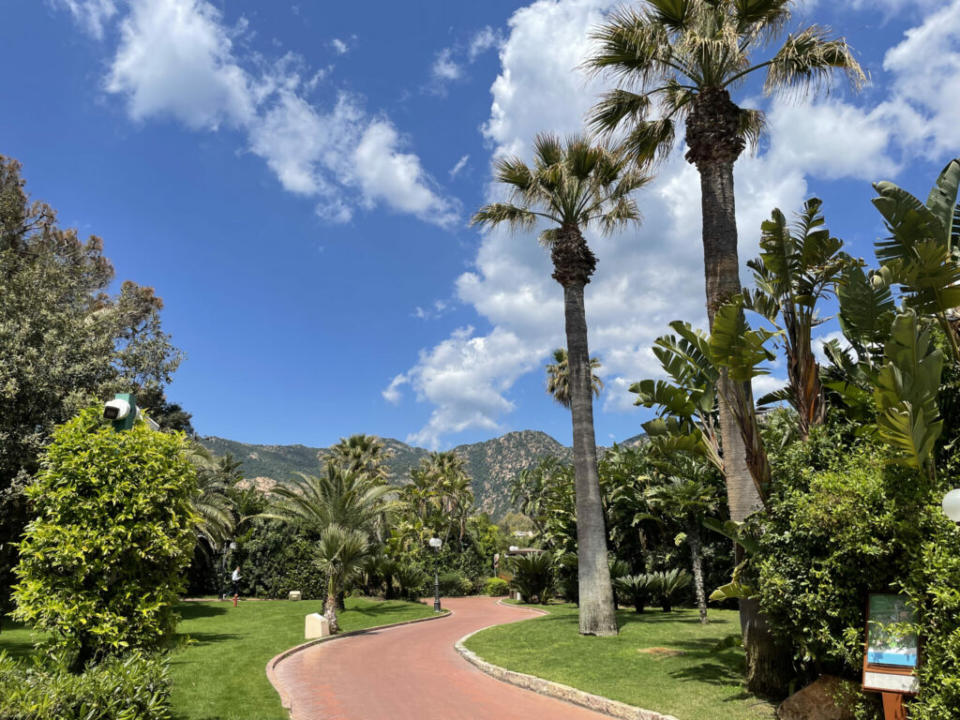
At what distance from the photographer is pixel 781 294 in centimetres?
957

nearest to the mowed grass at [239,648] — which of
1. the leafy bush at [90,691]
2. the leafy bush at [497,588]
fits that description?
the leafy bush at [90,691]

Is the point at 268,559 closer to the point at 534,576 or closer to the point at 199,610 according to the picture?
the point at 199,610

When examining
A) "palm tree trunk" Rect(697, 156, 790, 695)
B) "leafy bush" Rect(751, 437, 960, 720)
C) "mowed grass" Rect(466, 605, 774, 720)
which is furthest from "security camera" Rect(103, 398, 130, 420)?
"palm tree trunk" Rect(697, 156, 790, 695)

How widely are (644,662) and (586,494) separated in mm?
5694

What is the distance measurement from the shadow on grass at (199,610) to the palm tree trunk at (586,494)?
646 inches

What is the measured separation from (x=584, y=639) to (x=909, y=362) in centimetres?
1146

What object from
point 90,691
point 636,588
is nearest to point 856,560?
point 90,691

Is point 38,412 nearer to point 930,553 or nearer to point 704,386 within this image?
point 704,386

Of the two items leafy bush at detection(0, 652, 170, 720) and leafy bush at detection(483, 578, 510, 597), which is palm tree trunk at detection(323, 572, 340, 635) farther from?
leafy bush at detection(483, 578, 510, 597)

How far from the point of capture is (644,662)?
465 inches

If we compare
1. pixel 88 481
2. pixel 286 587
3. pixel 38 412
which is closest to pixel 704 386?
pixel 88 481

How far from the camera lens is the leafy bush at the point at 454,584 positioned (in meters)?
41.5

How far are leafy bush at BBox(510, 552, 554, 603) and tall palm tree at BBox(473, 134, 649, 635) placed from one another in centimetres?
1403

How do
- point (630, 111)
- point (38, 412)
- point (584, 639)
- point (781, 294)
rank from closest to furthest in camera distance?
point (781, 294), point (630, 111), point (584, 639), point (38, 412)
